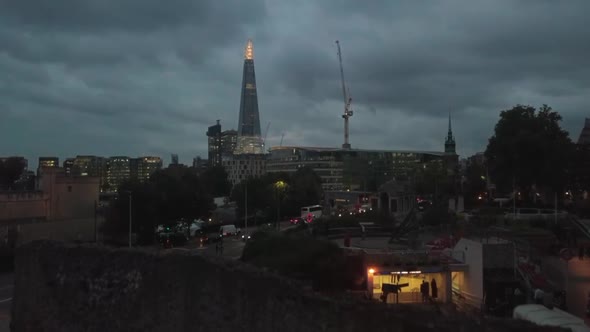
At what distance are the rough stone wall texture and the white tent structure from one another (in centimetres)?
329

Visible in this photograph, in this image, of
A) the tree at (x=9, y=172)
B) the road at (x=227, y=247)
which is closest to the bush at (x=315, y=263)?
the road at (x=227, y=247)

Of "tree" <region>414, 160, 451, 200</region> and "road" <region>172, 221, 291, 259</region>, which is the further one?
"tree" <region>414, 160, 451, 200</region>

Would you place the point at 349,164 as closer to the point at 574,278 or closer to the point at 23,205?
the point at 23,205

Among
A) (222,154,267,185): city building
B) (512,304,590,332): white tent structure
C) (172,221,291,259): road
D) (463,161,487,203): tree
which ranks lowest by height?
(172,221,291,259): road

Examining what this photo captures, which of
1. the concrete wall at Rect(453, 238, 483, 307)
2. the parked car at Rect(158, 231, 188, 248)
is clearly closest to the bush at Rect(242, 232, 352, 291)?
the concrete wall at Rect(453, 238, 483, 307)

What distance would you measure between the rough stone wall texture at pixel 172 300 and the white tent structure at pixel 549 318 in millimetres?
3286

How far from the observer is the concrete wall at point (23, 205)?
44.6m

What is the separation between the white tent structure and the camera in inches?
496

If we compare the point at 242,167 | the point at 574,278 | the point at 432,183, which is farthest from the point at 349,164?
the point at 574,278

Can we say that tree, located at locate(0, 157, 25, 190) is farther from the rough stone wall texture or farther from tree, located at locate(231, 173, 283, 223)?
the rough stone wall texture

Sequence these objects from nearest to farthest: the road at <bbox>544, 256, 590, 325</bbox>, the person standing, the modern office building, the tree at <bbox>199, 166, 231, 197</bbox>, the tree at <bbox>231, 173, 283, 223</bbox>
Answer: the road at <bbox>544, 256, 590, 325</bbox> → the person standing → the tree at <bbox>231, 173, 283, 223</bbox> → the tree at <bbox>199, 166, 231, 197</bbox> → the modern office building

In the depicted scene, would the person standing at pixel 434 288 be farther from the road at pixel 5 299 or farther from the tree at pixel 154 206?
the tree at pixel 154 206

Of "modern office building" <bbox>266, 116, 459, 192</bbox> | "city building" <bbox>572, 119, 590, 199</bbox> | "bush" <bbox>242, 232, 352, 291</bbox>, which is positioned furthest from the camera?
"modern office building" <bbox>266, 116, 459, 192</bbox>

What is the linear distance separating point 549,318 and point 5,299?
72.2 ft
